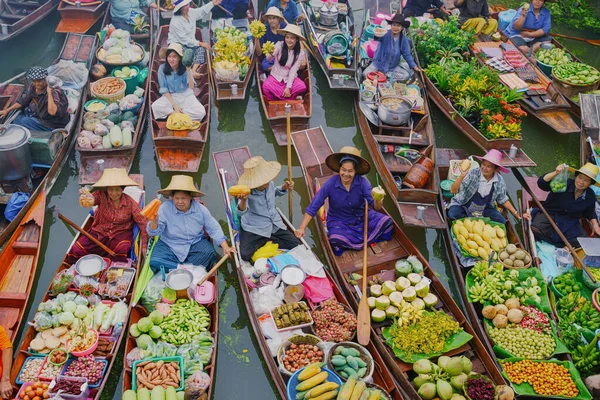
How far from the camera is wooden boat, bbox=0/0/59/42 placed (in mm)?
10828

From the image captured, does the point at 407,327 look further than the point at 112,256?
No

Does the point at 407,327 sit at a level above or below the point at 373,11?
below

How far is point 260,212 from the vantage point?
6.87 meters

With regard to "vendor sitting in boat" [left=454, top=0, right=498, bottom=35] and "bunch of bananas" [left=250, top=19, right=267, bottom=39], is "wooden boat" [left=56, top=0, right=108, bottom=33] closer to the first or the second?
"bunch of bananas" [left=250, top=19, right=267, bottom=39]

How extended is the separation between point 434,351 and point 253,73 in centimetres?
706

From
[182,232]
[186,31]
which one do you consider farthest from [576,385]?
[186,31]

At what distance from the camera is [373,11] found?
1194 cm

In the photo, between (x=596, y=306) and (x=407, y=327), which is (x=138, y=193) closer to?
(x=407, y=327)

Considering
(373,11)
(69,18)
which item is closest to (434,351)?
(373,11)

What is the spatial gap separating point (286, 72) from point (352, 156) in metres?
3.51

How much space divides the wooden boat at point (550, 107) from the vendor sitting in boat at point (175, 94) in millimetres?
5658

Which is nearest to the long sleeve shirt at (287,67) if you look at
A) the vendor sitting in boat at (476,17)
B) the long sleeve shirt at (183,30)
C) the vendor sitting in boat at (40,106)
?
the long sleeve shirt at (183,30)

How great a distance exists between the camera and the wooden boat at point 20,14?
10828mm

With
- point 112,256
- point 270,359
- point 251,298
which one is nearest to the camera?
point 270,359
